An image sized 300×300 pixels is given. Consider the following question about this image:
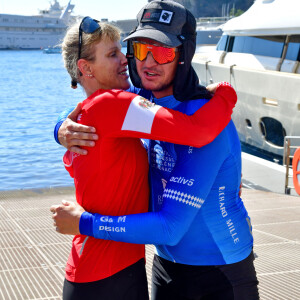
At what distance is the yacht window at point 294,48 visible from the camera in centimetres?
1285

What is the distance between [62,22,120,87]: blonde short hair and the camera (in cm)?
206

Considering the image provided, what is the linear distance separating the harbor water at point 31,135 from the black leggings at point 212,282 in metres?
0.96

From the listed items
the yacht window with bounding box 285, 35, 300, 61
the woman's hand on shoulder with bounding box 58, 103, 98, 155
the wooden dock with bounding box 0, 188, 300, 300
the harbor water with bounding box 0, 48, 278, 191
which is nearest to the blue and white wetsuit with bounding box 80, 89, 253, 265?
the woman's hand on shoulder with bounding box 58, 103, 98, 155

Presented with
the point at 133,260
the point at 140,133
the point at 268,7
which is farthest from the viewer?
the point at 268,7

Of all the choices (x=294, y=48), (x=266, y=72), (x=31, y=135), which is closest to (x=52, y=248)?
(x=266, y=72)

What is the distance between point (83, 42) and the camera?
6.75ft

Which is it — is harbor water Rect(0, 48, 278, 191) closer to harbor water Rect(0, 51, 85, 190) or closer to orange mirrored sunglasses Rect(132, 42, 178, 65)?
harbor water Rect(0, 51, 85, 190)

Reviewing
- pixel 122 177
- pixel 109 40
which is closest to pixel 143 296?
pixel 122 177

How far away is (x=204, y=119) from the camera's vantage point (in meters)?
1.86

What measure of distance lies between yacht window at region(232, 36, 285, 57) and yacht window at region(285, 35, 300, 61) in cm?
37

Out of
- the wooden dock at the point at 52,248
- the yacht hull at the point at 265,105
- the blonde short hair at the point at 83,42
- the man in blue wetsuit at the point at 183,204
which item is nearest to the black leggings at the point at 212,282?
the man in blue wetsuit at the point at 183,204

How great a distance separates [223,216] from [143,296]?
46 centimetres

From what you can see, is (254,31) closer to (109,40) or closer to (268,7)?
(268,7)

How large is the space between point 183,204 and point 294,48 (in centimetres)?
1211
